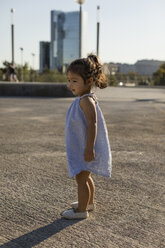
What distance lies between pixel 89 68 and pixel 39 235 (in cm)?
119

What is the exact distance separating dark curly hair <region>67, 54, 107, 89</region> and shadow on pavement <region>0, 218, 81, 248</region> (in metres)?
1.03

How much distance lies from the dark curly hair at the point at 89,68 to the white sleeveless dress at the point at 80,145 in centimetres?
13

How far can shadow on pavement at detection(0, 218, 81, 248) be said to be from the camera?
6.78 feet

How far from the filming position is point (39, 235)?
86.5 inches

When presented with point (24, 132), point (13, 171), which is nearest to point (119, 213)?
point (13, 171)

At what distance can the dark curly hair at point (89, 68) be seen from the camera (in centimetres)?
236

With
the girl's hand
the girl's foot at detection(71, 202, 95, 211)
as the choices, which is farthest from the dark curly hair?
the girl's foot at detection(71, 202, 95, 211)

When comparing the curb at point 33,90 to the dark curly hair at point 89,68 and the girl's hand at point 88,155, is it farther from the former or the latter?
the girl's hand at point 88,155

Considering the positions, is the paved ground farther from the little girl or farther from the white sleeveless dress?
the white sleeveless dress

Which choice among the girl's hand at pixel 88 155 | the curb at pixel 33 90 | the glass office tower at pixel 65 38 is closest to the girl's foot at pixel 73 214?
the girl's hand at pixel 88 155

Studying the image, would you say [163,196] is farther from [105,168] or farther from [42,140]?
[42,140]

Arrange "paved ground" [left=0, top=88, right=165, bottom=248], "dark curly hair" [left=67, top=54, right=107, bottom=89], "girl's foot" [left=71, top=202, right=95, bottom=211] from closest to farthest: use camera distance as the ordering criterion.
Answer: "paved ground" [left=0, top=88, right=165, bottom=248]
"dark curly hair" [left=67, top=54, right=107, bottom=89]
"girl's foot" [left=71, top=202, right=95, bottom=211]

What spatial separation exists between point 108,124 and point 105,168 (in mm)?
4684

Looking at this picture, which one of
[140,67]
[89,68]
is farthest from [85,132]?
[140,67]
